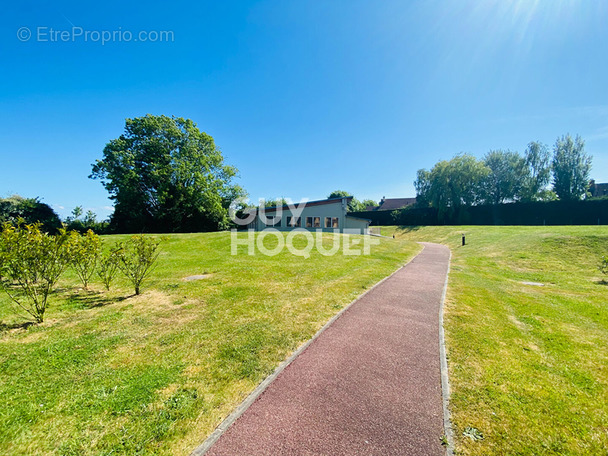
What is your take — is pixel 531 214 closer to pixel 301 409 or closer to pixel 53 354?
pixel 301 409

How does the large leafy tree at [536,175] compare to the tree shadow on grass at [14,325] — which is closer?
the tree shadow on grass at [14,325]

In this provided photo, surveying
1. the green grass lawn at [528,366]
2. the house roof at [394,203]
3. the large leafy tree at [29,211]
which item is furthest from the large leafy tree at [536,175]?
the large leafy tree at [29,211]

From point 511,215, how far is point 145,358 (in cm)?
4833

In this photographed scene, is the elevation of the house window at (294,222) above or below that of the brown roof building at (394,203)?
below

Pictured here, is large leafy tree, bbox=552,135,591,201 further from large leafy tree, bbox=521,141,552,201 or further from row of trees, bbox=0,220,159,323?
row of trees, bbox=0,220,159,323

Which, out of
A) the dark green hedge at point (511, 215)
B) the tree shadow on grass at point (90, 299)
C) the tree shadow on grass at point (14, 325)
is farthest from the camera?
the dark green hedge at point (511, 215)

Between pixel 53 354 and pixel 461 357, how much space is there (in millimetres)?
6979

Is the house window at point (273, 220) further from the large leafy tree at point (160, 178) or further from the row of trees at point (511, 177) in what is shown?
the row of trees at point (511, 177)

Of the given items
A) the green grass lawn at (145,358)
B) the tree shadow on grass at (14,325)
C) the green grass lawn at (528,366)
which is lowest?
the green grass lawn at (528,366)

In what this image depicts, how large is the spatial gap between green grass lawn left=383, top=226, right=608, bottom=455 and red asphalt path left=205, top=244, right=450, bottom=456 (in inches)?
14.5

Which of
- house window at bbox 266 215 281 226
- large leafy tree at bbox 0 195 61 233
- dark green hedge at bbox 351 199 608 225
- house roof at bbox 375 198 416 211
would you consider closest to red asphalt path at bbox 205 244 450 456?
house window at bbox 266 215 281 226

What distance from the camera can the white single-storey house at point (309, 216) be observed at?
1040 inches

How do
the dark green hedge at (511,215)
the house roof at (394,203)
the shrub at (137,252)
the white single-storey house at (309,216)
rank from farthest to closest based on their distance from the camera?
the house roof at (394,203)
the dark green hedge at (511,215)
the white single-storey house at (309,216)
the shrub at (137,252)

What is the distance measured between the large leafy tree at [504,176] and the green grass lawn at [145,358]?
48.5m
